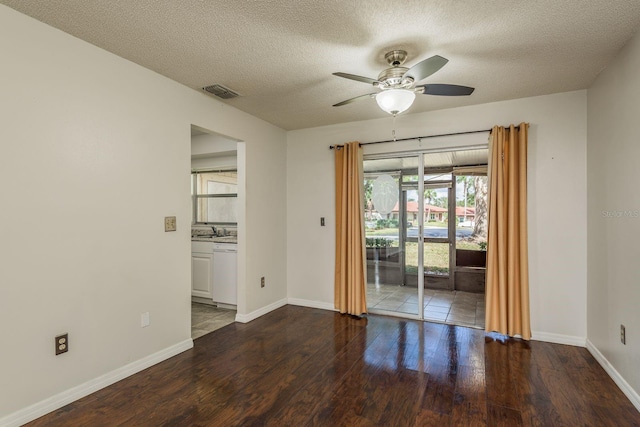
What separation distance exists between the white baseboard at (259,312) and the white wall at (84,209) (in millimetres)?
836

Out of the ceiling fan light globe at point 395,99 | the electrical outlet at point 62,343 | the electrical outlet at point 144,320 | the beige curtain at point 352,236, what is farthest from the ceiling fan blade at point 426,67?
the electrical outlet at point 62,343

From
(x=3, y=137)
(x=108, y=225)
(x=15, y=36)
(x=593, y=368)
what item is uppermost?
(x=15, y=36)

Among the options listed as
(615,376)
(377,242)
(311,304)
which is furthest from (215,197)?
(615,376)

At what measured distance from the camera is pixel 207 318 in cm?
401

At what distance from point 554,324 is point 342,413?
2.53 metres

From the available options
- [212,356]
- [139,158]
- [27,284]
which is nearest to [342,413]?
[212,356]

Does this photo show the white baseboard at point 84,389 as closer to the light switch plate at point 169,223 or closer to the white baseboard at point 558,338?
the light switch plate at point 169,223

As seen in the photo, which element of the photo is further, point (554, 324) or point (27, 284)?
point (554, 324)

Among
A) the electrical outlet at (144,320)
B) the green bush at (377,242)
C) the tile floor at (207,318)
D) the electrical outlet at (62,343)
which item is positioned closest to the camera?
the electrical outlet at (62,343)

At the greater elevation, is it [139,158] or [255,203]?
[139,158]

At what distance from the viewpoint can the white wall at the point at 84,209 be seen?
6.50ft

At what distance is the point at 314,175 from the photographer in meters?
4.54

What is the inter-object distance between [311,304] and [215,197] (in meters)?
2.35

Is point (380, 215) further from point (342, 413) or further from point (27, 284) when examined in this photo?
point (27, 284)
